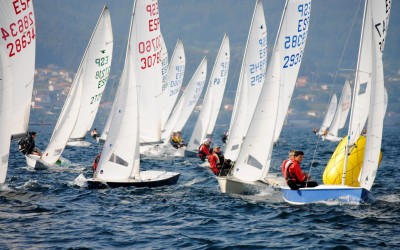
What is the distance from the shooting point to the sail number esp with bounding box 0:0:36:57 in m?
18.3

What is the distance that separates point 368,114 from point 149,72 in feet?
34.2

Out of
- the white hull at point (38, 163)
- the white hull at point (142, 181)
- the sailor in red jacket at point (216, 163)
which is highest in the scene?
the sailor in red jacket at point (216, 163)

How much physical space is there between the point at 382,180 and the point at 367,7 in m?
8.58

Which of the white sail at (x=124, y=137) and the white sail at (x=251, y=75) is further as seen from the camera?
the white sail at (x=251, y=75)

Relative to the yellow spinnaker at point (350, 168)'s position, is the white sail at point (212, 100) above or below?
above

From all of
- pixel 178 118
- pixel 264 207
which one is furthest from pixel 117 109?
pixel 178 118

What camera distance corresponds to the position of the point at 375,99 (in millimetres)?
16391

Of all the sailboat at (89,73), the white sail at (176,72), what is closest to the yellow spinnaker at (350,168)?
the sailboat at (89,73)

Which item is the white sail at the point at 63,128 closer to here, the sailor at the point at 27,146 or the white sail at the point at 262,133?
the sailor at the point at 27,146

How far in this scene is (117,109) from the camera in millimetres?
20109

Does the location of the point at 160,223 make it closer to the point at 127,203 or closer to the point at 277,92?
the point at 127,203

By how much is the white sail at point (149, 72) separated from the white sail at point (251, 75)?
2.74 m

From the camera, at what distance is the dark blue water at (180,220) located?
1281 centimetres

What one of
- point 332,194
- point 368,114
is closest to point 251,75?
point 368,114
